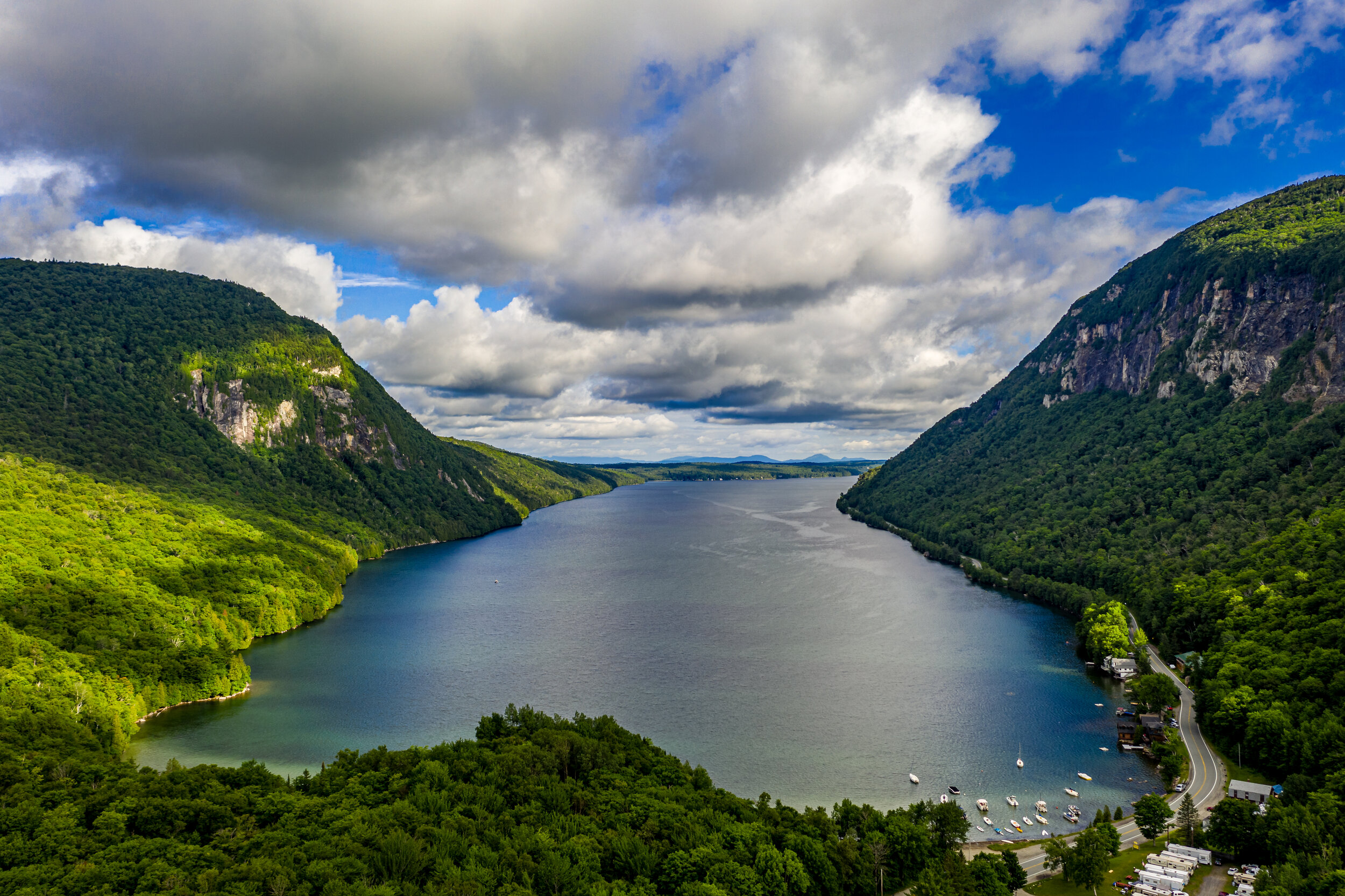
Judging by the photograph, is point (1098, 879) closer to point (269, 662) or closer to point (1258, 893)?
point (1258, 893)

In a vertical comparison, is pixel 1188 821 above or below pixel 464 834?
below

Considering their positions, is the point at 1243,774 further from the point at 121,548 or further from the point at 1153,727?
the point at 121,548

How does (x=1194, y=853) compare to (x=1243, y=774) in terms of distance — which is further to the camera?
(x=1243, y=774)

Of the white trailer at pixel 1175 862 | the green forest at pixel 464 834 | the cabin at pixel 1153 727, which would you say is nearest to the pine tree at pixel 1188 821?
the white trailer at pixel 1175 862

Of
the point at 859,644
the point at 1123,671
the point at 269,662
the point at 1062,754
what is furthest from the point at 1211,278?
the point at 269,662

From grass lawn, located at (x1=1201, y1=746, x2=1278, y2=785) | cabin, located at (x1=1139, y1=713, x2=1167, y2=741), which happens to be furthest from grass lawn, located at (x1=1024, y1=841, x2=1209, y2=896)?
cabin, located at (x1=1139, y1=713, x2=1167, y2=741)

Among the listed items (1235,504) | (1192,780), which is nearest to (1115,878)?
(1192,780)
